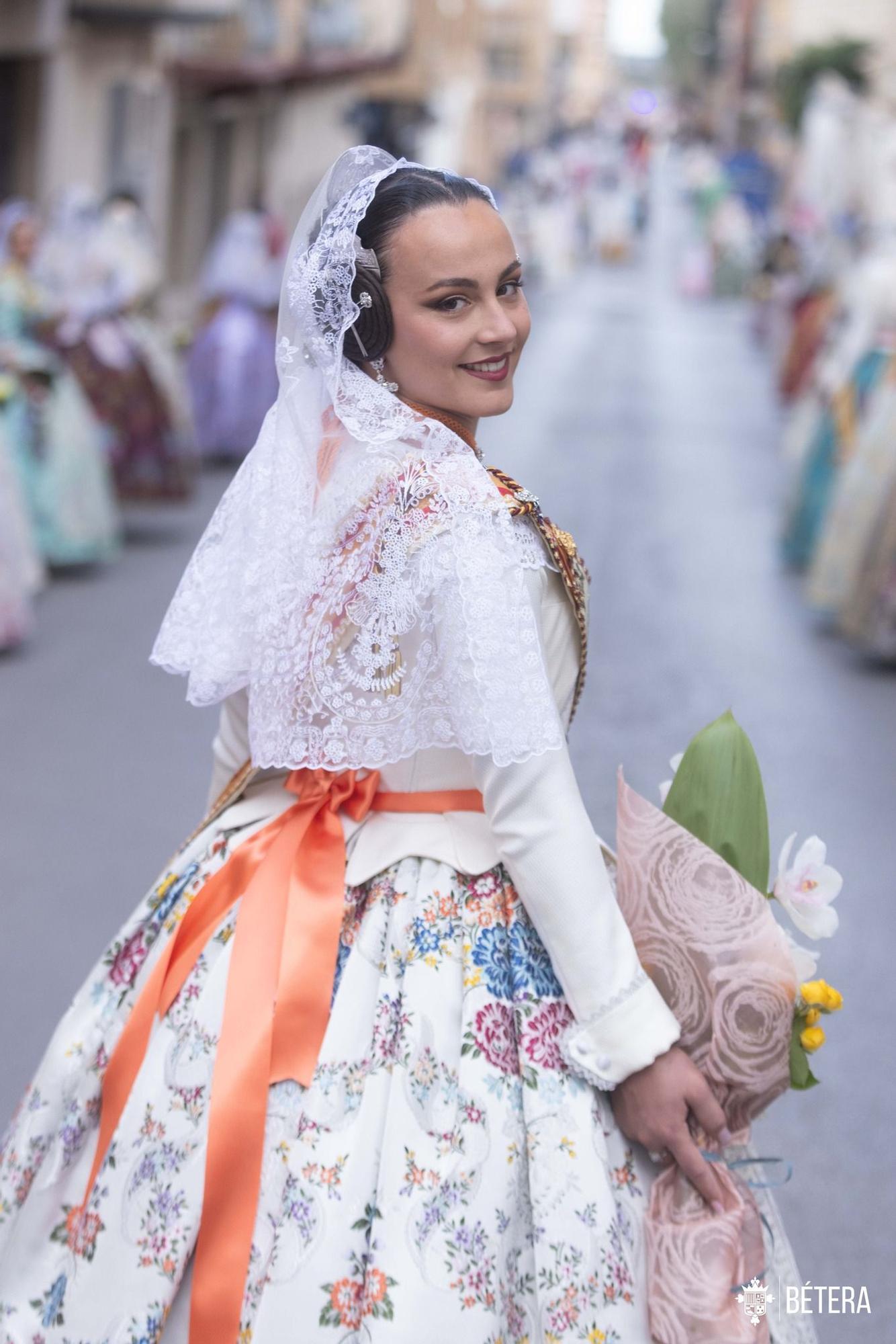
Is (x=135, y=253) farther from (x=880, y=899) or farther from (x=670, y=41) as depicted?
(x=670, y=41)

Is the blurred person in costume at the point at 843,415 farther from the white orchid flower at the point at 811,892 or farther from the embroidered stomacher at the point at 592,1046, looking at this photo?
the embroidered stomacher at the point at 592,1046

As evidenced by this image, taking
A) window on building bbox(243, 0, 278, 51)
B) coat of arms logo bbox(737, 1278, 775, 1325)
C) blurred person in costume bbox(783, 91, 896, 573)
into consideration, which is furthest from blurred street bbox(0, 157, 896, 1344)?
window on building bbox(243, 0, 278, 51)

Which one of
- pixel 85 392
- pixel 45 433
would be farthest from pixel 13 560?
pixel 85 392

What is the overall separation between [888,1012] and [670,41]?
404 feet

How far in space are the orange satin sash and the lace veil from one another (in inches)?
4.2

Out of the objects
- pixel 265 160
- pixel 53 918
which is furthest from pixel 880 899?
pixel 265 160

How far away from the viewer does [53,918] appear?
14.2 ft

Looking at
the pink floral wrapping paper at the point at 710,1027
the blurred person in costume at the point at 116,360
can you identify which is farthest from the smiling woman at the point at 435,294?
the blurred person in costume at the point at 116,360

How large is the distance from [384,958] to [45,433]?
6.72 metres

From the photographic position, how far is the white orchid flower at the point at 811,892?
6.63 ft

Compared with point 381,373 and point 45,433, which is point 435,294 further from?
point 45,433

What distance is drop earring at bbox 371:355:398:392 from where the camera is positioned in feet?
6.55

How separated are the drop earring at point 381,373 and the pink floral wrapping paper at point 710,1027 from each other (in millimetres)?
585

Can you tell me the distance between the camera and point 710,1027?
1875mm
